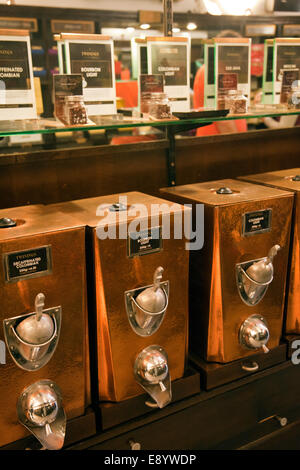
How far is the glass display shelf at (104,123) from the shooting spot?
1.12m

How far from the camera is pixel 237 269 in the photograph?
1237 mm

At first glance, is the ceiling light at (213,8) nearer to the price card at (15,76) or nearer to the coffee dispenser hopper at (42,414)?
the price card at (15,76)

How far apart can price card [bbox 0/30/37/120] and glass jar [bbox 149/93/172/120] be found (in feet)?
1.04

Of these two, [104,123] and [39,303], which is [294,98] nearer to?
[104,123]

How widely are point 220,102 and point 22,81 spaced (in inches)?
23.0

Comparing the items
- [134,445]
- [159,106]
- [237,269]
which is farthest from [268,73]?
[134,445]

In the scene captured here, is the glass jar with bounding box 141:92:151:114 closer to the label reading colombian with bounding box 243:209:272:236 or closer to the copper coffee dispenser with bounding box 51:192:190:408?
the copper coffee dispenser with bounding box 51:192:190:408

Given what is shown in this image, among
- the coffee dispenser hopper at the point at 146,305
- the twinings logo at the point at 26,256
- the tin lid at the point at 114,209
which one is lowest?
the coffee dispenser hopper at the point at 146,305

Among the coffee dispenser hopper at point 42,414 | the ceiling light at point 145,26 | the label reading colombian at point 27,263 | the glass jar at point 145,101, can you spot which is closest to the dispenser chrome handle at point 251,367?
the coffee dispenser hopper at point 42,414

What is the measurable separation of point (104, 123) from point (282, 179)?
0.61 m

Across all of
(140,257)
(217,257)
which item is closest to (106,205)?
(140,257)

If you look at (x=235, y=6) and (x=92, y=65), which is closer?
(x=92, y=65)

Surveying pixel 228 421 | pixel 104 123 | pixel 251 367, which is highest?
pixel 104 123

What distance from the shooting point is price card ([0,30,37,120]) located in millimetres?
1102
